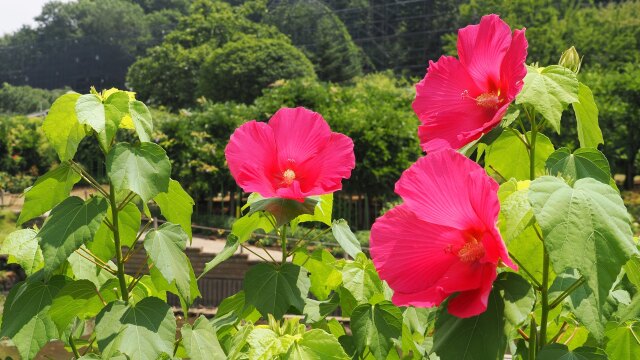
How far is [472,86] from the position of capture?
0.74 metres

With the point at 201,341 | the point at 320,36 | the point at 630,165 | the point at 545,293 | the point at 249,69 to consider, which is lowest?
the point at 630,165

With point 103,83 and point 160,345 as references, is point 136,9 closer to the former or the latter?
point 103,83

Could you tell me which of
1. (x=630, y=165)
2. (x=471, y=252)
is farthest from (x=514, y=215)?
(x=630, y=165)

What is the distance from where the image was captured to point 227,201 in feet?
40.4

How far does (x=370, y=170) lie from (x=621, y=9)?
15.7 metres

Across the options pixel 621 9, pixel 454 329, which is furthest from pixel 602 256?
pixel 621 9

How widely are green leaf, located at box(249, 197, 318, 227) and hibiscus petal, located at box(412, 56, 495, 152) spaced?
16cm

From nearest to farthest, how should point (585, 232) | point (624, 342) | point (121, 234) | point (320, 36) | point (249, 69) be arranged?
point (585, 232), point (624, 342), point (121, 234), point (249, 69), point (320, 36)

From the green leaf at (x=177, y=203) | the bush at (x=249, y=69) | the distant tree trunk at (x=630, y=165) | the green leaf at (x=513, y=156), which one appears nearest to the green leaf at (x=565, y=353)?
the green leaf at (x=513, y=156)

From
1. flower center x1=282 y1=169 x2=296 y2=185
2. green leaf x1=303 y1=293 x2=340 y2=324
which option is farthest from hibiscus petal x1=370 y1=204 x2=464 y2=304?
green leaf x1=303 y1=293 x2=340 y2=324

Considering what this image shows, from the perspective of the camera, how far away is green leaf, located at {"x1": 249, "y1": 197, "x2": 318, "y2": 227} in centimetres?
81

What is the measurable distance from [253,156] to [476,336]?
0.32m

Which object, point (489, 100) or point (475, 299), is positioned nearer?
point (475, 299)

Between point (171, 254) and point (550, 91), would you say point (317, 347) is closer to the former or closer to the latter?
point (171, 254)
